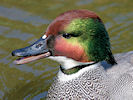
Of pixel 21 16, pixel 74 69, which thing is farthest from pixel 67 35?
pixel 21 16

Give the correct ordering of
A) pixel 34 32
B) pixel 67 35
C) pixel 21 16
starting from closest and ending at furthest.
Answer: pixel 67 35
pixel 34 32
pixel 21 16

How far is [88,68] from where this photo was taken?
4.49 meters

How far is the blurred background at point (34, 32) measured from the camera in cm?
573

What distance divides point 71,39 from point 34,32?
108 inches

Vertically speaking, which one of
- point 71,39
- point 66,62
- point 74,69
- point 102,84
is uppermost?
point 71,39

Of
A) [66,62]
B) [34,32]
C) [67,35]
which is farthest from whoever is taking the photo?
[34,32]

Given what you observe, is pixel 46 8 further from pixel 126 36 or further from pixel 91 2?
pixel 126 36

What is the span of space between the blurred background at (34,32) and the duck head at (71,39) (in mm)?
1408

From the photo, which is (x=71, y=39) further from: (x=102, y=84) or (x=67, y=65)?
(x=102, y=84)

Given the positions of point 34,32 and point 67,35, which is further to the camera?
point 34,32

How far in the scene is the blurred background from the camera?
5.73 m

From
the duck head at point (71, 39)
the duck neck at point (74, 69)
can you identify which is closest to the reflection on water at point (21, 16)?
the duck neck at point (74, 69)

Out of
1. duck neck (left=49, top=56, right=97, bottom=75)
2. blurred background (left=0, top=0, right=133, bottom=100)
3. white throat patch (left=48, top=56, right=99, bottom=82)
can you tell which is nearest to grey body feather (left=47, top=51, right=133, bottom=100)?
white throat patch (left=48, top=56, right=99, bottom=82)

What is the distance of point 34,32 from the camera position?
6.76m
